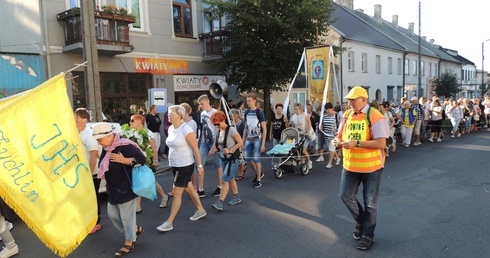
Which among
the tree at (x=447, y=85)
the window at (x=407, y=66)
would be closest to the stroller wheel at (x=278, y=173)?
the tree at (x=447, y=85)

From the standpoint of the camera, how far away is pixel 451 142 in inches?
548

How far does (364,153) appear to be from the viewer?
4160 millimetres

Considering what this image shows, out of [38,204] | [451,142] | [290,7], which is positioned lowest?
[451,142]

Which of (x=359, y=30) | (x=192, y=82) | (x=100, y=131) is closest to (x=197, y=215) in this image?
(x=100, y=131)

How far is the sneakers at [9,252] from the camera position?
4.35 metres

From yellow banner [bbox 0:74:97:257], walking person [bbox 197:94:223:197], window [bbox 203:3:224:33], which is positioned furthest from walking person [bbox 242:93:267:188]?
window [bbox 203:3:224:33]

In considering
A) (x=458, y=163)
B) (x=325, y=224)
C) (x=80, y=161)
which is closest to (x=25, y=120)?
(x=80, y=161)

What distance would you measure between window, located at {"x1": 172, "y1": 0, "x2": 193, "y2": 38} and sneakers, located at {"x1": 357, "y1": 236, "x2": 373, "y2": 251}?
41.0ft

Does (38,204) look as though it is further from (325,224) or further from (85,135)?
(325,224)

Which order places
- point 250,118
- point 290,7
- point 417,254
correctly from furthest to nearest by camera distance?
point 290,7, point 250,118, point 417,254

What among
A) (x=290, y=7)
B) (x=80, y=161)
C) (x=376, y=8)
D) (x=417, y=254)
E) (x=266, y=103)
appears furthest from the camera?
(x=376, y=8)

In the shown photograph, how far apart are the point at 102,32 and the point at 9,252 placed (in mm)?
8402

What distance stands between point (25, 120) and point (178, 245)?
7.33 ft

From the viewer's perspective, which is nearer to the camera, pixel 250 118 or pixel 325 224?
pixel 325 224
